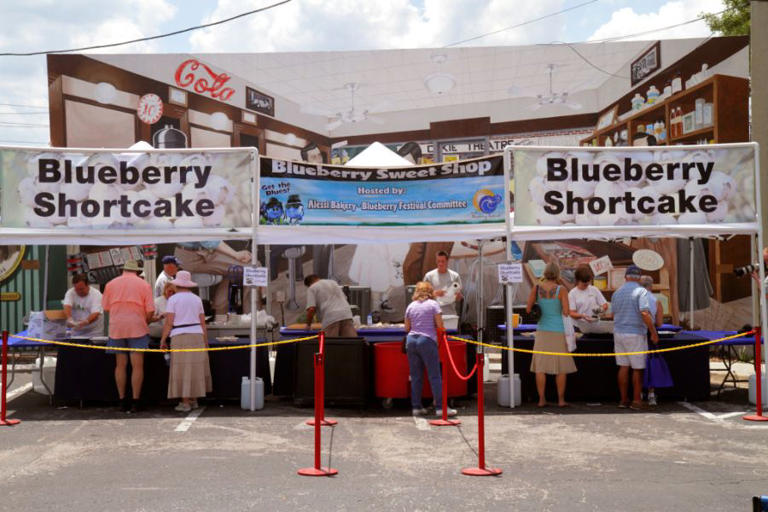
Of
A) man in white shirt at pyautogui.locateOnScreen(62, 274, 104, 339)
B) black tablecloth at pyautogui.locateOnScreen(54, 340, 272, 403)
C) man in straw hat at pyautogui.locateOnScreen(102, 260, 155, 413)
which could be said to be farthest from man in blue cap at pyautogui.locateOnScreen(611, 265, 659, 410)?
man in white shirt at pyautogui.locateOnScreen(62, 274, 104, 339)

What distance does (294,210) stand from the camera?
11320mm

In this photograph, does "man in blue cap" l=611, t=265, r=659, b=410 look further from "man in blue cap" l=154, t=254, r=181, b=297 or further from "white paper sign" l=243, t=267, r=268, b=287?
"man in blue cap" l=154, t=254, r=181, b=297

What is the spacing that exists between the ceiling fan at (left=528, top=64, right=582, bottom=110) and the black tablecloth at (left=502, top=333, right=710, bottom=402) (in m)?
7.89

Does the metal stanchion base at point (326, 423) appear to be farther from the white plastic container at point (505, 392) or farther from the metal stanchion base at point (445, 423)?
the white plastic container at point (505, 392)

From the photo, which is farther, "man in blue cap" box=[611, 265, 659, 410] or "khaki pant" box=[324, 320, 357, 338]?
"khaki pant" box=[324, 320, 357, 338]

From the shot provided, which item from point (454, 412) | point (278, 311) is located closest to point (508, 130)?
point (278, 311)

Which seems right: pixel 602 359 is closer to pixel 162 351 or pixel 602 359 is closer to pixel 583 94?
pixel 162 351

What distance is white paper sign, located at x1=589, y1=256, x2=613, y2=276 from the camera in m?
17.4

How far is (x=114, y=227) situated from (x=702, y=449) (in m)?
7.67

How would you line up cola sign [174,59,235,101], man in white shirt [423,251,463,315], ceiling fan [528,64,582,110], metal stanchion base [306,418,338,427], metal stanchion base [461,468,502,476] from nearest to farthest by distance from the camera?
metal stanchion base [461,468,502,476], metal stanchion base [306,418,338,427], man in white shirt [423,251,463,315], ceiling fan [528,64,582,110], cola sign [174,59,235,101]

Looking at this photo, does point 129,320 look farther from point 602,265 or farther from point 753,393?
point 602,265

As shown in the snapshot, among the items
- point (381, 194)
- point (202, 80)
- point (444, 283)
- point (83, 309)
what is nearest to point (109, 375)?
point (83, 309)

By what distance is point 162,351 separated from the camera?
10.6 m

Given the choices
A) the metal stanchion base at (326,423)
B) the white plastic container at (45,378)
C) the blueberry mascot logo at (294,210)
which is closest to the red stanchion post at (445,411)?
the metal stanchion base at (326,423)
